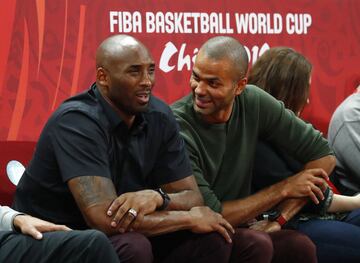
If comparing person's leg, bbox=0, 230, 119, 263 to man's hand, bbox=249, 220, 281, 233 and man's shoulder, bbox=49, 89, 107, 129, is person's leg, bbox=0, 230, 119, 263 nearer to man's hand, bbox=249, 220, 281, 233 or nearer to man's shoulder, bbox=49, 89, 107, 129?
man's shoulder, bbox=49, 89, 107, 129

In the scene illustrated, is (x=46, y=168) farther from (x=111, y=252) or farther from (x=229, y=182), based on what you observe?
(x=229, y=182)

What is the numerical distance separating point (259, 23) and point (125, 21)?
78cm

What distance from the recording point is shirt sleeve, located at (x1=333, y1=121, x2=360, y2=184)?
3936 millimetres

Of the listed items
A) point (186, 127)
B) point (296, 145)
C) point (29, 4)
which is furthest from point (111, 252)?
point (29, 4)

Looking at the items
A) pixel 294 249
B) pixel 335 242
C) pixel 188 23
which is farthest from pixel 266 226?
pixel 188 23

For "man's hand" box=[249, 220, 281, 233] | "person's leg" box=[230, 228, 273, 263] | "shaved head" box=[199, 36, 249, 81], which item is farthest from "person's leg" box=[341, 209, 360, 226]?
"shaved head" box=[199, 36, 249, 81]

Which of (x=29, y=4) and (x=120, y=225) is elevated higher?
(x=29, y=4)

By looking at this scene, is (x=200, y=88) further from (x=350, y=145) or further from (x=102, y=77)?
(x=350, y=145)

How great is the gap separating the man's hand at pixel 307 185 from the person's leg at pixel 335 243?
149 mm

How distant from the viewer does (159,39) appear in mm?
4105

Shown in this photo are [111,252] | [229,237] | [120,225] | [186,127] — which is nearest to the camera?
[111,252]

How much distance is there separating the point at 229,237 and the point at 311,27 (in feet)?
6.03

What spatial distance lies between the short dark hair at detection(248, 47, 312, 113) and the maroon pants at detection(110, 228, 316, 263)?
734 millimetres

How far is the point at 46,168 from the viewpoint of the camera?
2.97 meters
